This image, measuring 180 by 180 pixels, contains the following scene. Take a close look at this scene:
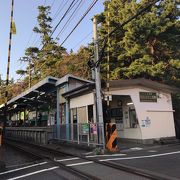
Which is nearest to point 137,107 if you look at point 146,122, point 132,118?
point 146,122

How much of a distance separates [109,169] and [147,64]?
17.6 metres

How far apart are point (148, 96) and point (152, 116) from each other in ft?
4.22

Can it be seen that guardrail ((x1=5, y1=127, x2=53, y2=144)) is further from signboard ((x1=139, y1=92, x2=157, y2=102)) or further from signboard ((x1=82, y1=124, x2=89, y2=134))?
signboard ((x1=139, y1=92, x2=157, y2=102))

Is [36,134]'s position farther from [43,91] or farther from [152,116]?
[152,116]

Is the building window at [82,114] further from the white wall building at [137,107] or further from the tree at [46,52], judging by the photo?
the tree at [46,52]

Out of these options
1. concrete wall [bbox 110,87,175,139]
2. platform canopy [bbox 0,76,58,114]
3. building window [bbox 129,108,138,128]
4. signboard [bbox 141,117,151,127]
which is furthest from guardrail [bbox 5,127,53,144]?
signboard [bbox 141,117,151,127]

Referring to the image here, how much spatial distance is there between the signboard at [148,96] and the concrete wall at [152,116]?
0.20 m

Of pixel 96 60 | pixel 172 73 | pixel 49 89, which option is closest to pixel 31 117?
pixel 49 89

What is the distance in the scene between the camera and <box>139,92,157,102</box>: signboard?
18.5m

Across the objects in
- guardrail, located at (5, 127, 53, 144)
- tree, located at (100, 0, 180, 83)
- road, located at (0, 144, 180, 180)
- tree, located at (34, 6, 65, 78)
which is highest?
tree, located at (34, 6, 65, 78)

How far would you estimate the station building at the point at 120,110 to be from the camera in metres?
17.6

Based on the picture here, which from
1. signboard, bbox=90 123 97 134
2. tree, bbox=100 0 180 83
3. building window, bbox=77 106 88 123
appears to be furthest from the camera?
tree, bbox=100 0 180 83

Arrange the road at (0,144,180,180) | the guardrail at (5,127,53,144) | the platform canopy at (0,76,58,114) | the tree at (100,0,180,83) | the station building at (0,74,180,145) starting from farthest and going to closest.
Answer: the tree at (100,0,180,83) → the platform canopy at (0,76,58,114) → the guardrail at (5,127,53,144) → the station building at (0,74,180,145) → the road at (0,144,180,180)

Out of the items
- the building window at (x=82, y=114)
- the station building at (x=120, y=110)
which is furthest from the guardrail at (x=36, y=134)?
the building window at (x=82, y=114)
